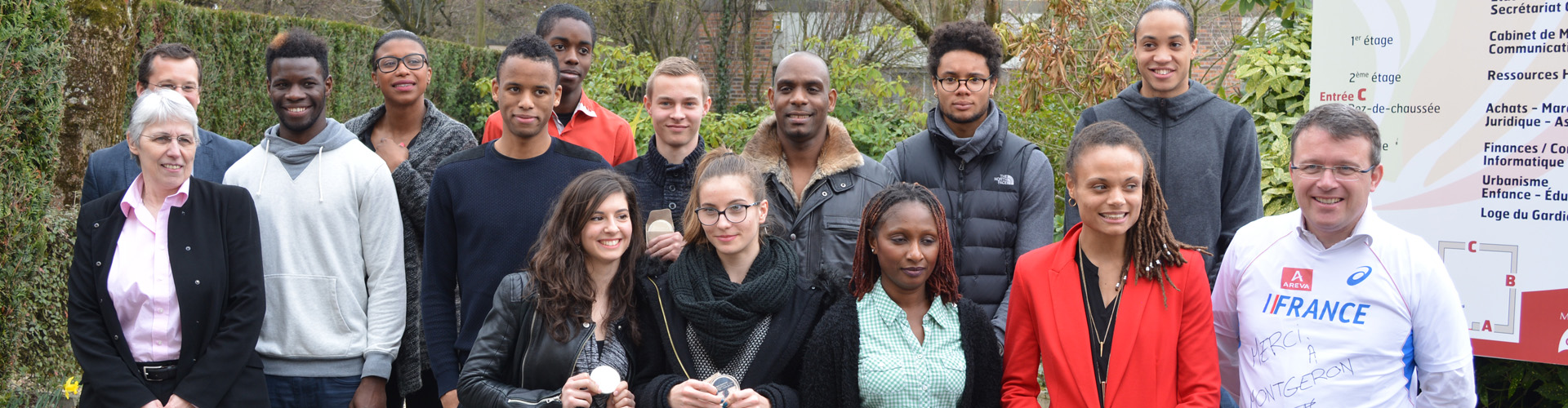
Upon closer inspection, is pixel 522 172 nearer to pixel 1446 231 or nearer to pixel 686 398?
pixel 686 398

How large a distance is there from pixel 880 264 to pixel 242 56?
314 inches

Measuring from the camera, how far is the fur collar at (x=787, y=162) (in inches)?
136

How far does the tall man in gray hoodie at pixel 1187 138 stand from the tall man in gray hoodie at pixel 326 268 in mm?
2284

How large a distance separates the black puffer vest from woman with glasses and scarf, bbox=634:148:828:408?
56cm

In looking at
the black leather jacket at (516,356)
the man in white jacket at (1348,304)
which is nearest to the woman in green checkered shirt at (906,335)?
the black leather jacket at (516,356)

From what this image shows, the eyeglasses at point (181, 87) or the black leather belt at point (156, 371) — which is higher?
the eyeglasses at point (181, 87)

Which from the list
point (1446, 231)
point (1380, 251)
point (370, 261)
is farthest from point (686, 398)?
point (1446, 231)

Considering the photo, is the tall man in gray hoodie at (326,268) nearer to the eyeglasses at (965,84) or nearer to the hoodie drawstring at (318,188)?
the hoodie drawstring at (318,188)

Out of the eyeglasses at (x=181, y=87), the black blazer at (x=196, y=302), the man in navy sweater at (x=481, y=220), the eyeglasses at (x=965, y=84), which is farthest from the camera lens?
the eyeglasses at (x=181, y=87)

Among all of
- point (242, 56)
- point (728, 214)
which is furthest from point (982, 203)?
point (242, 56)

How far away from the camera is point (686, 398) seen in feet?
9.31

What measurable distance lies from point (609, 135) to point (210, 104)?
5905 mm

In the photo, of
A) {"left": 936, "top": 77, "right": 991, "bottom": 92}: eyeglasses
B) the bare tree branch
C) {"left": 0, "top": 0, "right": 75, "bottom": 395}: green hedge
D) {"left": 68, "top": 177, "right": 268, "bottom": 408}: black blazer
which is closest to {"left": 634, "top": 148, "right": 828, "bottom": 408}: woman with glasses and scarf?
{"left": 936, "top": 77, "right": 991, "bottom": 92}: eyeglasses

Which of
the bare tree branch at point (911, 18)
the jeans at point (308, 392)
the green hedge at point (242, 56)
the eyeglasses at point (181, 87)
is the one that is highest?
the bare tree branch at point (911, 18)
